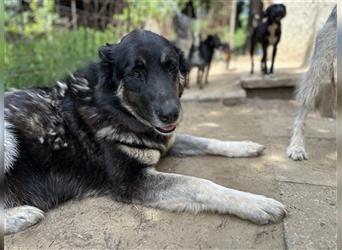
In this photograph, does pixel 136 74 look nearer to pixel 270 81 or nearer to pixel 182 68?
pixel 182 68

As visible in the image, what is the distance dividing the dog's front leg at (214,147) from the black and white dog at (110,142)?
453 millimetres

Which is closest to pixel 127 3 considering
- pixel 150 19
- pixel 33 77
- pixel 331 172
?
pixel 150 19

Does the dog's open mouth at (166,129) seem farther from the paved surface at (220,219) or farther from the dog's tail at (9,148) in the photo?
the dog's tail at (9,148)

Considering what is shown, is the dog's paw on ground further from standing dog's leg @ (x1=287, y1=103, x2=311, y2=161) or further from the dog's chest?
the dog's chest

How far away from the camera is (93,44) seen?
635cm

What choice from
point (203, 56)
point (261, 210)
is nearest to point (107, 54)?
point (261, 210)

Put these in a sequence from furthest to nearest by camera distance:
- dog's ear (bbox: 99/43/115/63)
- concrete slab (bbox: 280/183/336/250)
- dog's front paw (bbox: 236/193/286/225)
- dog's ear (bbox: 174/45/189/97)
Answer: dog's ear (bbox: 174/45/189/97)
dog's ear (bbox: 99/43/115/63)
dog's front paw (bbox: 236/193/286/225)
concrete slab (bbox: 280/183/336/250)

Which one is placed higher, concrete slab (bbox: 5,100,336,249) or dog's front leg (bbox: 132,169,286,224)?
dog's front leg (bbox: 132,169,286,224)

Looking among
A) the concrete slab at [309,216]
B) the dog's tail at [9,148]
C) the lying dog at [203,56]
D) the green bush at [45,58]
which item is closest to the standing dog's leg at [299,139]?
the concrete slab at [309,216]

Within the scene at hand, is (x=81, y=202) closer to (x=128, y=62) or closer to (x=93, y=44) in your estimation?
(x=128, y=62)

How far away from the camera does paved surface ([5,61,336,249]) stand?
6.23 feet

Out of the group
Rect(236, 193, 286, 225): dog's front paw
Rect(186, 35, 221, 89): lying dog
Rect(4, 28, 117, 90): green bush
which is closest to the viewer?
Rect(236, 193, 286, 225): dog's front paw

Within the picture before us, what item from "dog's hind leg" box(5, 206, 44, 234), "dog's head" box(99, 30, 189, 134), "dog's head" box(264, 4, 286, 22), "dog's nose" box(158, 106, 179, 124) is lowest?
"dog's hind leg" box(5, 206, 44, 234)

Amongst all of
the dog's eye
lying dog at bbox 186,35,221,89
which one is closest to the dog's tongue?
the dog's eye
